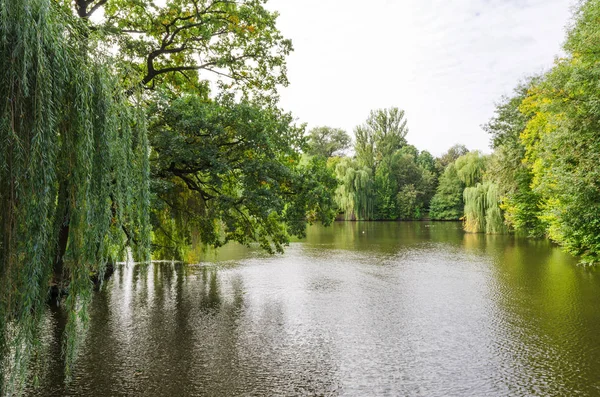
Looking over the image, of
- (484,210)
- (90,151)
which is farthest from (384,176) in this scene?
(90,151)

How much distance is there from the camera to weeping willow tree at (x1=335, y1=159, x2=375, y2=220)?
40.8m

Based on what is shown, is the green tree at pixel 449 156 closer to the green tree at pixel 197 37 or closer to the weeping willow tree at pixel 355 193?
the weeping willow tree at pixel 355 193

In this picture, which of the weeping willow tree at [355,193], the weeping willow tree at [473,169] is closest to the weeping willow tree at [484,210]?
the weeping willow tree at [473,169]

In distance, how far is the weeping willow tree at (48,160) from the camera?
3457mm

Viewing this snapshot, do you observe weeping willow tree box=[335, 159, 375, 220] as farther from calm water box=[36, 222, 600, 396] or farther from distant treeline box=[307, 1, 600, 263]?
calm water box=[36, 222, 600, 396]

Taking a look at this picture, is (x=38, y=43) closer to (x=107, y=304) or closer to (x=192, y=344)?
(x=192, y=344)

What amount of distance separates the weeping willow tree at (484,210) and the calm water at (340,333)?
13187mm

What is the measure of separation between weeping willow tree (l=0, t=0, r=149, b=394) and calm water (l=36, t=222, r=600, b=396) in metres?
1.97

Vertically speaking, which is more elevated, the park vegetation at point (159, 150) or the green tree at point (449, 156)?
the green tree at point (449, 156)

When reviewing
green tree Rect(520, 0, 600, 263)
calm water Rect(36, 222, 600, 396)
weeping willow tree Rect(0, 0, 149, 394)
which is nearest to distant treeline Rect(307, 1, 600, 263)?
green tree Rect(520, 0, 600, 263)

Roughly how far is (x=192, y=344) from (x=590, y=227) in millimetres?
13415

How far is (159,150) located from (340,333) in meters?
4.95

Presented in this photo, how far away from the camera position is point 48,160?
3.61 m

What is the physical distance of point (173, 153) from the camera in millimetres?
8445
